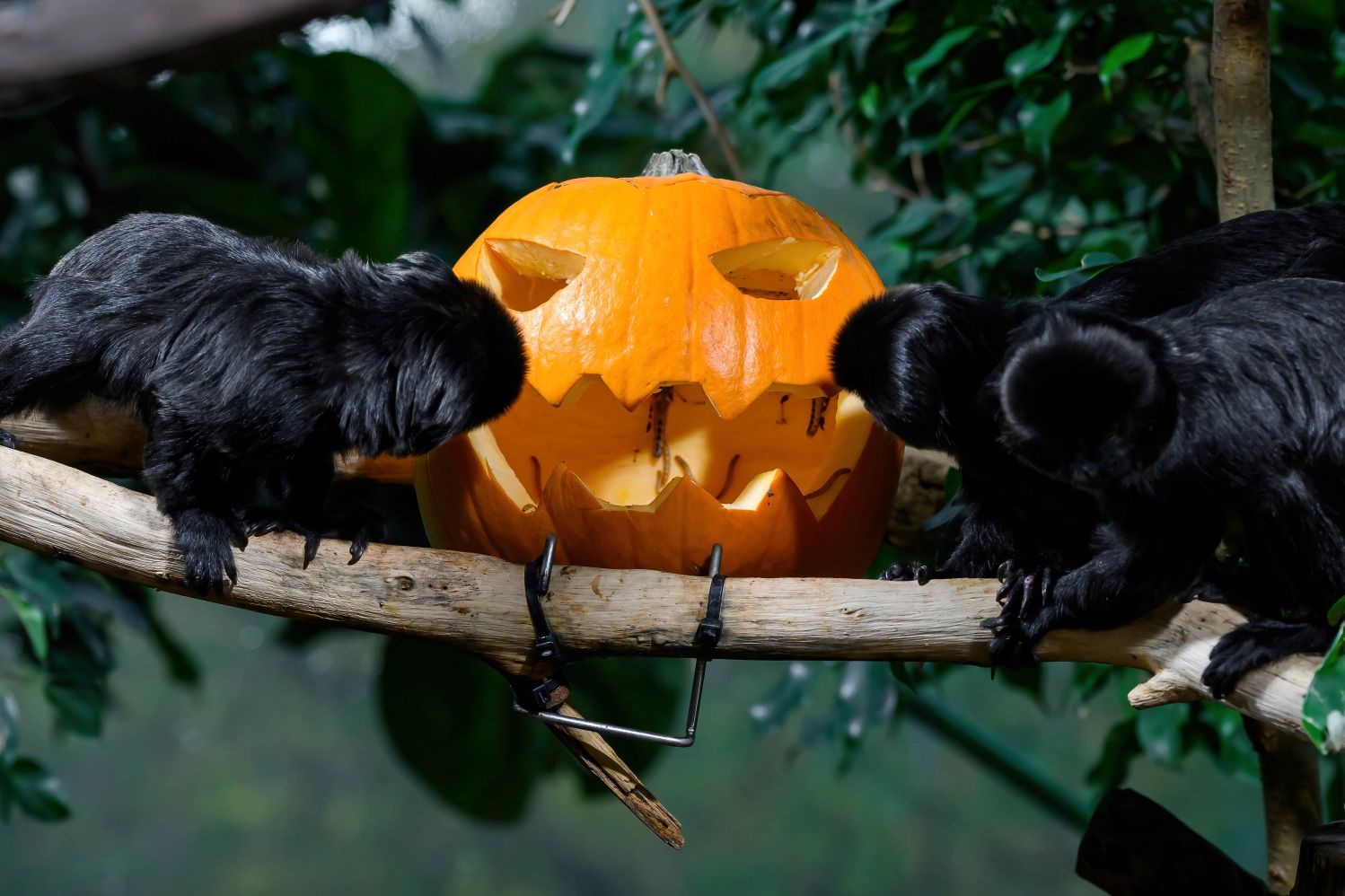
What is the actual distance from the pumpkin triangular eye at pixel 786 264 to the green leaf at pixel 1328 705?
39.3 inches

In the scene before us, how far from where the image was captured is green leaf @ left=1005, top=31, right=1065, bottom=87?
2127mm

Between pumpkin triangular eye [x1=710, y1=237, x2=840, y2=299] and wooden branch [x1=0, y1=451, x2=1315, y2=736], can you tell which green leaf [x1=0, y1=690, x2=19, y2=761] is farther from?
pumpkin triangular eye [x1=710, y1=237, x2=840, y2=299]

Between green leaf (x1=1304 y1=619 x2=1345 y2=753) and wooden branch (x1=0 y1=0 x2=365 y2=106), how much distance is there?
3.78ft

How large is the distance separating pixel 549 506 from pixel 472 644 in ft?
0.84

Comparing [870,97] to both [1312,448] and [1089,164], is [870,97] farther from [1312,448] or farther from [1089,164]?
[1312,448]

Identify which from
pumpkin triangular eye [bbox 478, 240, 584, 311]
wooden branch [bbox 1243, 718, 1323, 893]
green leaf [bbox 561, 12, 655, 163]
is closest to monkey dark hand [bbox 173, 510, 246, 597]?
pumpkin triangular eye [bbox 478, 240, 584, 311]

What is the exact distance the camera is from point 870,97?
2.69m

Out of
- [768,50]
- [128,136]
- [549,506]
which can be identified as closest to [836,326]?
[549,506]

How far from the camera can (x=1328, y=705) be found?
4.16 ft

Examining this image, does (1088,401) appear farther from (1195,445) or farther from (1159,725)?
(1159,725)

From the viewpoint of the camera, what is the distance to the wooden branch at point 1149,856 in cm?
196

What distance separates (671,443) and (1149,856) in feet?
3.37

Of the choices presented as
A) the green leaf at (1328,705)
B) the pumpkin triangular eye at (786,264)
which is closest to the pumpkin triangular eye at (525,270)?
the pumpkin triangular eye at (786,264)

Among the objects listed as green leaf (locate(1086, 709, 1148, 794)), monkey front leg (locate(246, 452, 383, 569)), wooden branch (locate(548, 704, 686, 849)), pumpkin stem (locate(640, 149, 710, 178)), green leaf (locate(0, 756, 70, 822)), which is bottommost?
green leaf (locate(0, 756, 70, 822))
